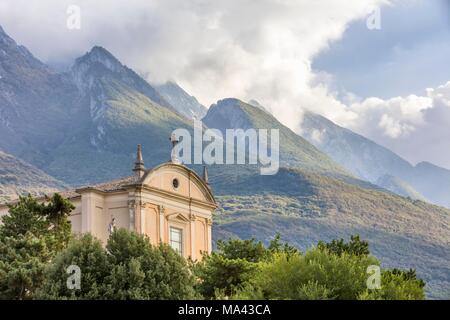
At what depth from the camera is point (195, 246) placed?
5872cm

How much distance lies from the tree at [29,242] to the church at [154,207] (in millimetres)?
→ 4334

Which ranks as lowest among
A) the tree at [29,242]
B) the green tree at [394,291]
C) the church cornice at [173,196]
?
the green tree at [394,291]

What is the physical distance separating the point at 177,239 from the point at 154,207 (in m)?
3.34

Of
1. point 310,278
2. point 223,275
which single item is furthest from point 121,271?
point 310,278

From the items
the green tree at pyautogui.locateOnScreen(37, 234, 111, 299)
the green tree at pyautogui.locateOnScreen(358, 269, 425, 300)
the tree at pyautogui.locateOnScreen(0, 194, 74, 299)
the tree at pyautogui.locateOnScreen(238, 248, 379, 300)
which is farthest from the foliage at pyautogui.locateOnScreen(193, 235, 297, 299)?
the tree at pyautogui.locateOnScreen(0, 194, 74, 299)

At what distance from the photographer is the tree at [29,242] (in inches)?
1599

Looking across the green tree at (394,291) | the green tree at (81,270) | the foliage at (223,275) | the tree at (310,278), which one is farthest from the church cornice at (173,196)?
the green tree at (394,291)

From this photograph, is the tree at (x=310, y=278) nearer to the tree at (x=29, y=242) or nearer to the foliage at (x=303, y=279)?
the foliage at (x=303, y=279)

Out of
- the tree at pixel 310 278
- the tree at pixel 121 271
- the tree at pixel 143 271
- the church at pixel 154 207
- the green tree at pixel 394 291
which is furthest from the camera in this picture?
the church at pixel 154 207

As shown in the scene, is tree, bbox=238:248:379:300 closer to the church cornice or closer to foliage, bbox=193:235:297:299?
foliage, bbox=193:235:297:299

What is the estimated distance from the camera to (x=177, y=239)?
5753 cm
